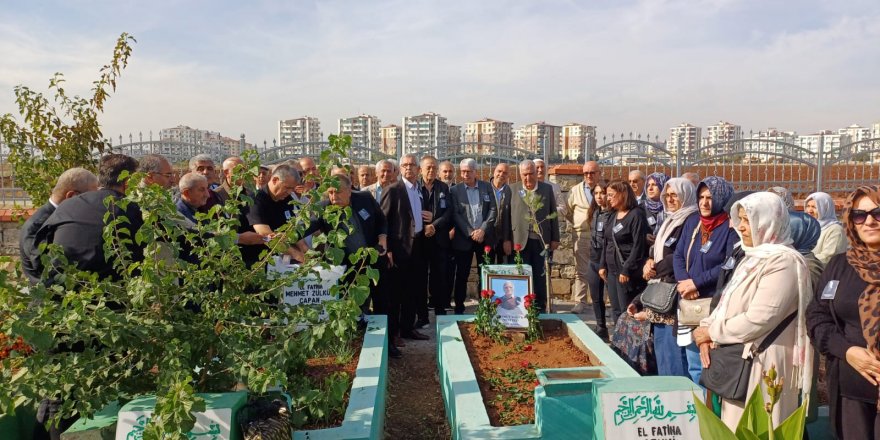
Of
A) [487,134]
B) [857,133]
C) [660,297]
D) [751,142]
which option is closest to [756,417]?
[660,297]

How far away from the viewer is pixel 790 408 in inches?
118

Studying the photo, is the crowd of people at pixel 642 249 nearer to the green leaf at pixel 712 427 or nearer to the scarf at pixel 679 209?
the scarf at pixel 679 209

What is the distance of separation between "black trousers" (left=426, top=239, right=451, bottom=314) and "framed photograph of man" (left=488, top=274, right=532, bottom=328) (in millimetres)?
1379

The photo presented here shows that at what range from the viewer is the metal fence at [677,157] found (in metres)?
8.30

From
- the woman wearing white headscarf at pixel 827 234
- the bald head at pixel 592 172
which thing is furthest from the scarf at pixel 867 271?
the bald head at pixel 592 172

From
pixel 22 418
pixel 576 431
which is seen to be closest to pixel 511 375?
pixel 576 431

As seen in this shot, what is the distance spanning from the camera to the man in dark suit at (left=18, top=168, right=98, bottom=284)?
3379 millimetres

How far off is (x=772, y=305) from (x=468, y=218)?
411 cm

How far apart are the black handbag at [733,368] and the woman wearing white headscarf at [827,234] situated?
199 cm

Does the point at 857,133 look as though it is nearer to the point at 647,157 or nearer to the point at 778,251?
the point at 647,157

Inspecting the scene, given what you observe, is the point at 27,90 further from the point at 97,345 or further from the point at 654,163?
the point at 654,163

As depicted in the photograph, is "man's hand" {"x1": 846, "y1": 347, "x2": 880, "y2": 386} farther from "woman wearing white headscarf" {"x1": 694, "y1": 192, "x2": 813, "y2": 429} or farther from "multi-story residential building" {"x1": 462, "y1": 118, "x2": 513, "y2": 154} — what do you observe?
"multi-story residential building" {"x1": 462, "y1": 118, "x2": 513, "y2": 154}

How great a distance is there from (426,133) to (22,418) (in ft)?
38.0

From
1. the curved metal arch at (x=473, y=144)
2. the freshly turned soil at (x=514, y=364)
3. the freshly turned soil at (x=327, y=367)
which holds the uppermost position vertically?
the curved metal arch at (x=473, y=144)
